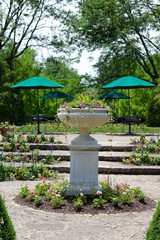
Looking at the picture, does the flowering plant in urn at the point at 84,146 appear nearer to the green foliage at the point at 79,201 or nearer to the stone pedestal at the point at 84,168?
the stone pedestal at the point at 84,168

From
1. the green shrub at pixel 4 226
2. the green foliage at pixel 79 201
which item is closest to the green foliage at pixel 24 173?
the green foliage at pixel 79 201

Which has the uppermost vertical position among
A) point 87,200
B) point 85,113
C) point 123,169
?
point 85,113

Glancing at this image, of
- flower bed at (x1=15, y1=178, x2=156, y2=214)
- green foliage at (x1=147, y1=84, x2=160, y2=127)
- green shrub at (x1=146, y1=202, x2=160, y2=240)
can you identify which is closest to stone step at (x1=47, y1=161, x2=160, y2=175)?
flower bed at (x1=15, y1=178, x2=156, y2=214)

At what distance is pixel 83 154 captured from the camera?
536 centimetres

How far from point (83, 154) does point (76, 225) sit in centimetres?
123

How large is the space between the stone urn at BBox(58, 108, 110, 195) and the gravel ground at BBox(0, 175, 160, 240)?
0.69 metres

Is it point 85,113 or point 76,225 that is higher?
point 85,113

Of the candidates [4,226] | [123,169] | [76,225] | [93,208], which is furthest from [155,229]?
[123,169]

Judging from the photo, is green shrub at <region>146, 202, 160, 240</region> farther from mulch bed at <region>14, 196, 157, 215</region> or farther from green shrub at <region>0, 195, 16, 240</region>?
mulch bed at <region>14, 196, 157, 215</region>

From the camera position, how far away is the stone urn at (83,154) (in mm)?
5270

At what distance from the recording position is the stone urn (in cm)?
527

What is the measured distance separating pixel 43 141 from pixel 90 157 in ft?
19.2

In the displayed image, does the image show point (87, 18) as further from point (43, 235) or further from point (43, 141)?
point (43, 235)

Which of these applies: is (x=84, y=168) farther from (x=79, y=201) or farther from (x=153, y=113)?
(x=153, y=113)
